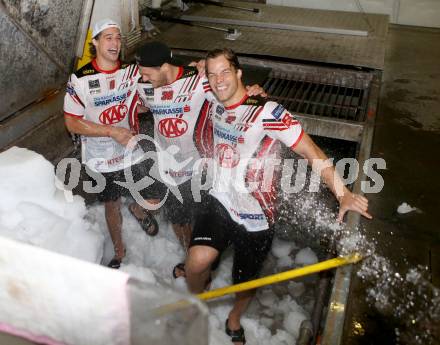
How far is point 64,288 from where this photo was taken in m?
1.46

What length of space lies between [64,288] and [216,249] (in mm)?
1708

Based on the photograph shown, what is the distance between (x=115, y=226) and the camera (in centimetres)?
424

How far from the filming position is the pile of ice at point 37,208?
7.63 ft

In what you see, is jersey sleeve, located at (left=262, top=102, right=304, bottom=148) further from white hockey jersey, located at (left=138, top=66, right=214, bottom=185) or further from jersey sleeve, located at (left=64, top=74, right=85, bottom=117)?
jersey sleeve, located at (left=64, top=74, right=85, bottom=117)

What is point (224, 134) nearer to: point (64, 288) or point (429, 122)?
point (64, 288)

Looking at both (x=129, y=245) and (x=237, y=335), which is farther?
(x=129, y=245)

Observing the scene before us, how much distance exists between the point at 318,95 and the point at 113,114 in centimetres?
259

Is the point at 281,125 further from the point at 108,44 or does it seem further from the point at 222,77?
the point at 108,44

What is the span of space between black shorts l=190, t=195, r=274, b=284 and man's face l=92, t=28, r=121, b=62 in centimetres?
150

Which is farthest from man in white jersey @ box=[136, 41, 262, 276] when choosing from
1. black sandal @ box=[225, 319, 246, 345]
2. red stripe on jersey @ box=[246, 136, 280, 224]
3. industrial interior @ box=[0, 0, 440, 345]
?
industrial interior @ box=[0, 0, 440, 345]

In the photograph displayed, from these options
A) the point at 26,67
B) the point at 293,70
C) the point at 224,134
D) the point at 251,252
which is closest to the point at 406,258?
the point at 251,252

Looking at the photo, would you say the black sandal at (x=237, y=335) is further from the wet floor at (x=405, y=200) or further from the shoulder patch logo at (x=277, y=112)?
the shoulder patch logo at (x=277, y=112)

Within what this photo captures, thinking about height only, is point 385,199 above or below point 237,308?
above

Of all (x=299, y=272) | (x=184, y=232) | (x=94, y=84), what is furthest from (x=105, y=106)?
(x=299, y=272)
